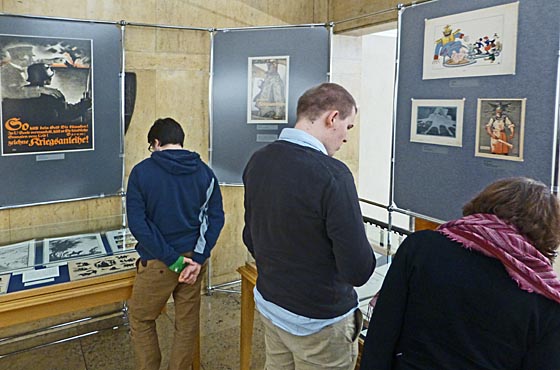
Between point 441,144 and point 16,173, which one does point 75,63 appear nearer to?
point 16,173

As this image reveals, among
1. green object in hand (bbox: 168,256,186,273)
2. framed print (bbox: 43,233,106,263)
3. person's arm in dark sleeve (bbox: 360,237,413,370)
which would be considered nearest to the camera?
person's arm in dark sleeve (bbox: 360,237,413,370)

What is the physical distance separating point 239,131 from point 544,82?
230 cm

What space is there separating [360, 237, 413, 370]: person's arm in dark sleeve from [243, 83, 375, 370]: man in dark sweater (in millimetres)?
234

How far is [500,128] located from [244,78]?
2097mm

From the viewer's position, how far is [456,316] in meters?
1.20

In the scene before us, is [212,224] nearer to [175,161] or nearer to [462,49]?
[175,161]

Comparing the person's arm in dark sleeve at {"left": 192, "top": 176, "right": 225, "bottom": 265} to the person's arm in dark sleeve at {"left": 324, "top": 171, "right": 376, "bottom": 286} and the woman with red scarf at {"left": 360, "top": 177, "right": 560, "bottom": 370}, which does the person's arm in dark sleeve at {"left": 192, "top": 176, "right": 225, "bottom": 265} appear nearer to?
the person's arm in dark sleeve at {"left": 324, "top": 171, "right": 376, "bottom": 286}

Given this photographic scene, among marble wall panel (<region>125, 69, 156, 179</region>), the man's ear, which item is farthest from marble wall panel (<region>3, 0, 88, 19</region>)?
the man's ear

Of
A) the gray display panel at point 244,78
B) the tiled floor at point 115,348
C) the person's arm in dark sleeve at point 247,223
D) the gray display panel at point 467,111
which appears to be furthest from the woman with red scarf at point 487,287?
the gray display panel at point 244,78

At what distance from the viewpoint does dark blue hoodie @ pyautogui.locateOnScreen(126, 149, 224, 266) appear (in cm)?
233

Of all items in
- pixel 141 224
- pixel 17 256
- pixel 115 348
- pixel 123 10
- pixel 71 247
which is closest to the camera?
pixel 141 224

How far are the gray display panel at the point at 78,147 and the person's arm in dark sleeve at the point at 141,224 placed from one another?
125cm

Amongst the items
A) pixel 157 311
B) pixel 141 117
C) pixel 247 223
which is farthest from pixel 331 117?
pixel 141 117

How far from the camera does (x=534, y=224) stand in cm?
116
